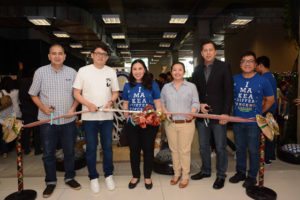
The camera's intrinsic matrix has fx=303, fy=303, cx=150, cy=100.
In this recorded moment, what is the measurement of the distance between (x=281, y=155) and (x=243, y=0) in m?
6.23

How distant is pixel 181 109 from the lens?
3215 mm

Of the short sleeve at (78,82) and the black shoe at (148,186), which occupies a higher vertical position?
the short sleeve at (78,82)

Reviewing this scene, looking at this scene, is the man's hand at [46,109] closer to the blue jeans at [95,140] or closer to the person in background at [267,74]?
the blue jeans at [95,140]

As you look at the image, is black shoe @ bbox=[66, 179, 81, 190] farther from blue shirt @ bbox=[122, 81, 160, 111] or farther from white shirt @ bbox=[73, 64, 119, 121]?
blue shirt @ bbox=[122, 81, 160, 111]

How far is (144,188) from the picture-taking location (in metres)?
3.33

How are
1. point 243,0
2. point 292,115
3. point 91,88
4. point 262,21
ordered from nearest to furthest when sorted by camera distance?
point 91,88 → point 292,115 → point 243,0 → point 262,21

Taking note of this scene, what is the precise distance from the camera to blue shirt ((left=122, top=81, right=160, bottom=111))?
127 inches

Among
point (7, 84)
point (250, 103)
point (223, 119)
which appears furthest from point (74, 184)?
point (7, 84)

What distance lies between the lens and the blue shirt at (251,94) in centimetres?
321

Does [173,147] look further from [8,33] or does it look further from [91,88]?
[8,33]

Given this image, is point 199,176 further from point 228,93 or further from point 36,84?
point 36,84

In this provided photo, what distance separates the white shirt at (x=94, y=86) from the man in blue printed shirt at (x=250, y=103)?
1.42 m

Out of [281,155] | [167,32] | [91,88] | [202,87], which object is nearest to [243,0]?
[167,32]

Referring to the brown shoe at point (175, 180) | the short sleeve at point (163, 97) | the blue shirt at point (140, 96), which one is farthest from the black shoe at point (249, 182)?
the blue shirt at point (140, 96)
